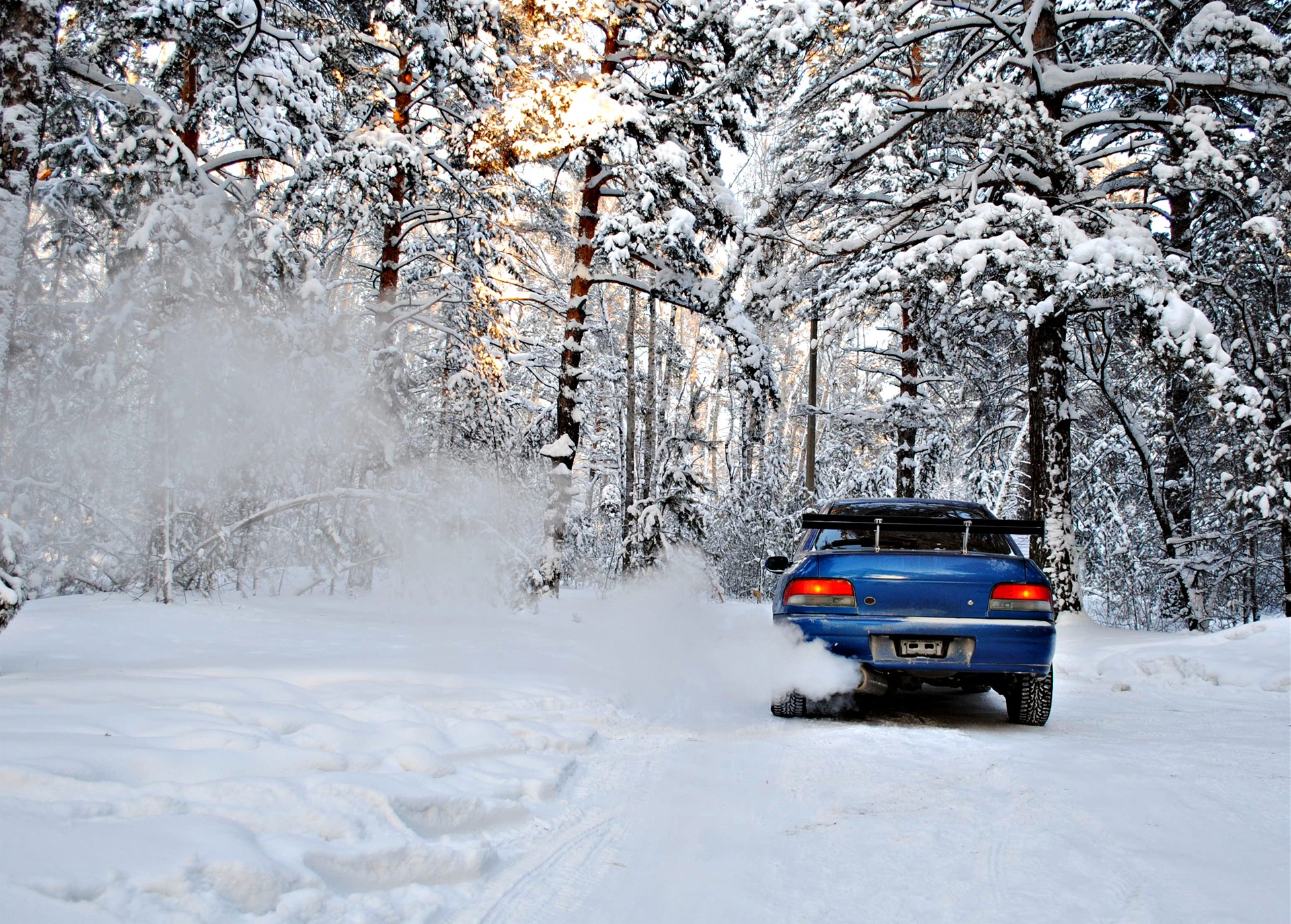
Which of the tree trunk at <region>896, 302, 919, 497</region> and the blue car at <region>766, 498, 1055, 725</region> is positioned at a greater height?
the tree trunk at <region>896, 302, 919, 497</region>

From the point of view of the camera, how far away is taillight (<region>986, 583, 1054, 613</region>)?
18.1 feet

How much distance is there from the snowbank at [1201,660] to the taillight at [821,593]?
410 centimetres

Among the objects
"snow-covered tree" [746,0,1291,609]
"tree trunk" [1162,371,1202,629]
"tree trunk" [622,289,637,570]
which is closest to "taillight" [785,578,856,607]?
"snow-covered tree" [746,0,1291,609]

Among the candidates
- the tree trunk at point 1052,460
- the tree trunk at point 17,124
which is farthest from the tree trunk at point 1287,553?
the tree trunk at point 17,124

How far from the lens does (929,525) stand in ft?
18.7

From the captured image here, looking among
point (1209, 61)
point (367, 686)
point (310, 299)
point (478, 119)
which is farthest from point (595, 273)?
point (367, 686)

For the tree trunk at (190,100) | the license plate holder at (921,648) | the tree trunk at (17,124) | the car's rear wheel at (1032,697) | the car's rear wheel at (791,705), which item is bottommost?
the car's rear wheel at (791,705)

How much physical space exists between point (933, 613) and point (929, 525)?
605 millimetres

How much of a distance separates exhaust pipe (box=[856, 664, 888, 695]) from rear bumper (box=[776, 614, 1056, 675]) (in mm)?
105

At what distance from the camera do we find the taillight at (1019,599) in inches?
217

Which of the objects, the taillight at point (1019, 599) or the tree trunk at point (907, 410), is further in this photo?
the tree trunk at point (907, 410)

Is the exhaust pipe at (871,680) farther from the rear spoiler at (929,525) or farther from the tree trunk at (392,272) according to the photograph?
the tree trunk at (392,272)

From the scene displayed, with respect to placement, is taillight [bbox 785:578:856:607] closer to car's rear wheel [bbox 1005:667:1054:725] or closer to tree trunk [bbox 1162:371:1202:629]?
car's rear wheel [bbox 1005:667:1054:725]

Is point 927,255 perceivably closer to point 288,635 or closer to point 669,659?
point 669,659
